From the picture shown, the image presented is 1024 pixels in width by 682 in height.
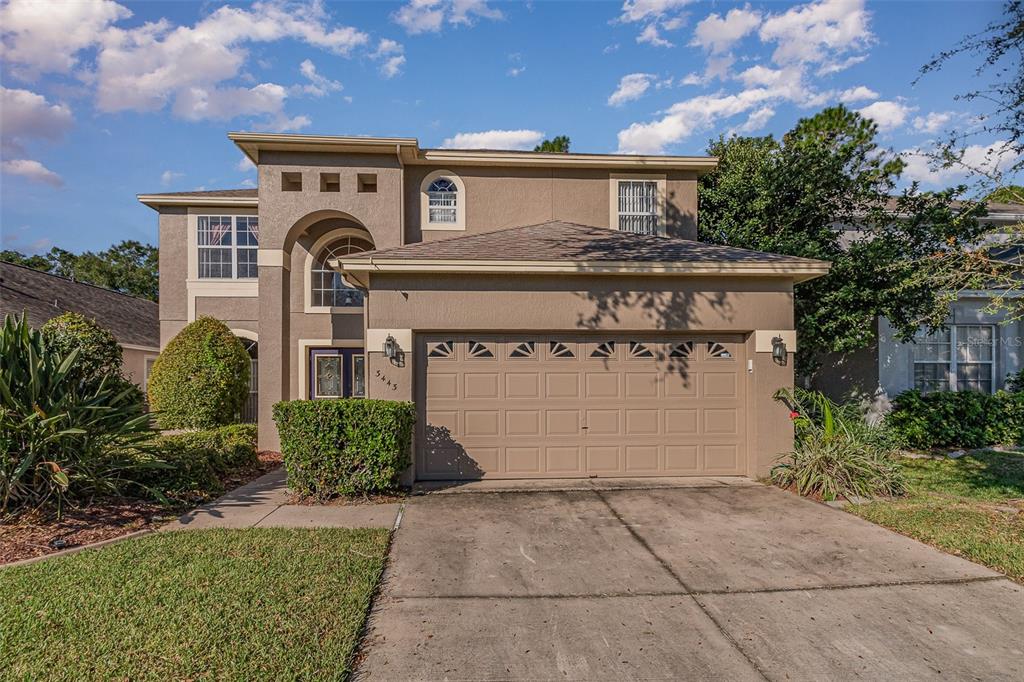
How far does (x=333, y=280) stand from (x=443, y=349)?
5458 millimetres

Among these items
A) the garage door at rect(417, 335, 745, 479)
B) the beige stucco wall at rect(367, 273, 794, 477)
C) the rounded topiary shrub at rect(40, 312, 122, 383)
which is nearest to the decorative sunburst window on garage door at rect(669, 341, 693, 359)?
the garage door at rect(417, 335, 745, 479)

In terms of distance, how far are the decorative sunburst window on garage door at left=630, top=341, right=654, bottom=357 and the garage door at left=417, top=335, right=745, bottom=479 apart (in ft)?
0.05

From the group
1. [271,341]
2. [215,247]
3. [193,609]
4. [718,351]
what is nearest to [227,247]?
[215,247]

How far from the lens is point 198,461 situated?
774 cm

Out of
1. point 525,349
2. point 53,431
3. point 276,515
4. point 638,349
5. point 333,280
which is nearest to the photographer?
point 53,431

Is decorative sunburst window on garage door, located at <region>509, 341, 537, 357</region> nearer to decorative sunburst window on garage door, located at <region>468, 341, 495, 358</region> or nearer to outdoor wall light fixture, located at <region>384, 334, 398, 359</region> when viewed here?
decorative sunburst window on garage door, located at <region>468, 341, 495, 358</region>

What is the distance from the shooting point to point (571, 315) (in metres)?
8.31

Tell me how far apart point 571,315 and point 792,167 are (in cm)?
627

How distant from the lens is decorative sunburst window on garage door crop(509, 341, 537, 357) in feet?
27.6

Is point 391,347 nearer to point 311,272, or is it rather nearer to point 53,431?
point 53,431

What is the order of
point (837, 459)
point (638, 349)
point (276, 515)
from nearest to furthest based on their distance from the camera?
1. point (276, 515)
2. point (837, 459)
3. point (638, 349)

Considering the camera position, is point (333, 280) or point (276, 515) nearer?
point (276, 515)

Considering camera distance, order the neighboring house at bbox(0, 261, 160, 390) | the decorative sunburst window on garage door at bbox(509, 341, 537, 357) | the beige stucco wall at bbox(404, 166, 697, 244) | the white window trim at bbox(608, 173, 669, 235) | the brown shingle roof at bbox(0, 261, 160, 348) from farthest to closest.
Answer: the neighboring house at bbox(0, 261, 160, 390), the brown shingle roof at bbox(0, 261, 160, 348), the white window trim at bbox(608, 173, 669, 235), the beige stucco wall at bbox(404, 166, 697, 244), the decorative sunburst window on garage door at bbox(509, 341, 537, 357)

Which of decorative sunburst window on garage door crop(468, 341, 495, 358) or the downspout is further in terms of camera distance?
the downspout
